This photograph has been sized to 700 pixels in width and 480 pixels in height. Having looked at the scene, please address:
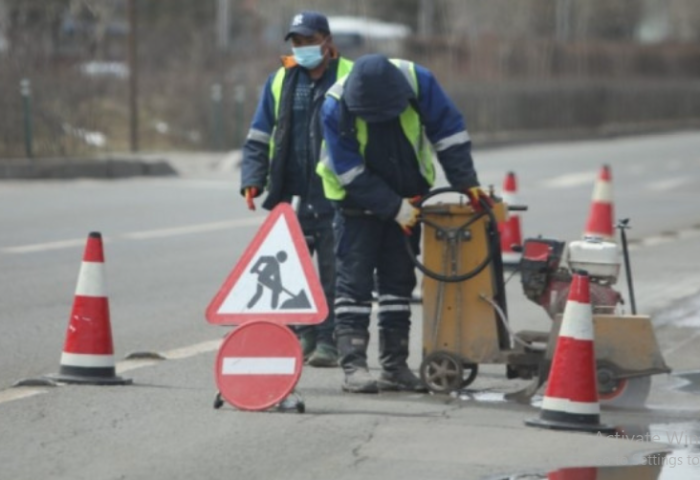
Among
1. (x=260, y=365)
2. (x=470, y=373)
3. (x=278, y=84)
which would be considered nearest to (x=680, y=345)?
(x=470, y=373)

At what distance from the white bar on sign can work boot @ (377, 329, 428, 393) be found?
0.85 metres

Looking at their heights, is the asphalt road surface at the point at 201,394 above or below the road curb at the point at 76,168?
above

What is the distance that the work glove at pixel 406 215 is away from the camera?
27.3ft

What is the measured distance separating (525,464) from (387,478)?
63cm

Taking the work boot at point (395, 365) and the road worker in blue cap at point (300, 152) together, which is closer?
the work boot at point (395, 365)

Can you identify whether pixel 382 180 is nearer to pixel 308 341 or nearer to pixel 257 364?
pixel 257 364

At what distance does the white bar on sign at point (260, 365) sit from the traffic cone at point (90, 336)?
0.99m

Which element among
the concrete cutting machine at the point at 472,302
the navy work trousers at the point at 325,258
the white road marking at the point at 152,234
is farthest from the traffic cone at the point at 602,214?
the concrete cutting machine at the point at 472,302

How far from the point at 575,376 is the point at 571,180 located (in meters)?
20.2

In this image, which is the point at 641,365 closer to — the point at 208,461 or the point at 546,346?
the point at 546,346

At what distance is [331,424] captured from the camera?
7691 mm

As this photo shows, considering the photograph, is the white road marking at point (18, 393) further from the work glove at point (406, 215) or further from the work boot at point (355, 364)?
the work glove at point (406, 215)

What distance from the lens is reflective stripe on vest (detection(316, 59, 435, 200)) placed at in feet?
27.4

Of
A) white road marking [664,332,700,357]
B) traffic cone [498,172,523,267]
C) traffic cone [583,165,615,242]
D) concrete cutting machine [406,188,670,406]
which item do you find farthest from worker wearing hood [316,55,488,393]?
traffic cone [583,165,615,242]
